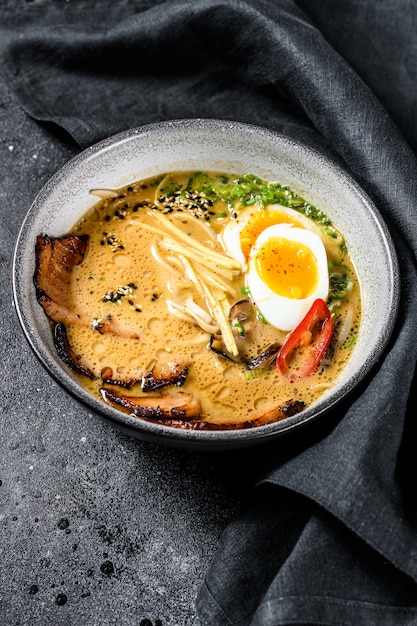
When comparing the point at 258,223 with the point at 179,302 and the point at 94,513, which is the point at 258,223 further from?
the point at 94,513

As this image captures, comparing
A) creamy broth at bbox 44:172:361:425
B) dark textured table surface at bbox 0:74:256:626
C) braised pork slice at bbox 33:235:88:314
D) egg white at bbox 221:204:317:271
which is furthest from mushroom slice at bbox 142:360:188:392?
egg white at bbox 221:204:317:271

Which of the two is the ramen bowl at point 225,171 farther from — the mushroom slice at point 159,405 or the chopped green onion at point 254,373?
the chopped green onion at point 254,373

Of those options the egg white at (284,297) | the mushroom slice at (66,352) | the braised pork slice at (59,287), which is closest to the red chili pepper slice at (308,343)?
the egg white at (284,297)

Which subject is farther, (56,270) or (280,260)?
(280,260)

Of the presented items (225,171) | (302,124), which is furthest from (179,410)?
(302,124)

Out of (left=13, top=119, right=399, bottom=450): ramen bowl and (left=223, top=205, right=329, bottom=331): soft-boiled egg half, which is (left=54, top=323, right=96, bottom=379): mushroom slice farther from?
(left=223, top=205, right=329, bottom=331): soft-boiled egg half
